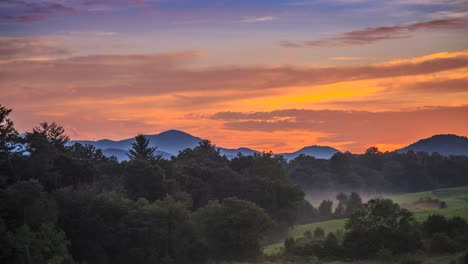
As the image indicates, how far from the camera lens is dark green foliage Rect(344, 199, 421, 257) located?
5188cm

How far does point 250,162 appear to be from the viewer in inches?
3686

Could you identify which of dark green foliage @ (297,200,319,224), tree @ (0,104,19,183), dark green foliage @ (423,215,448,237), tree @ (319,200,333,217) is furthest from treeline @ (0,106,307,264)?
tree @ (319,200,333,217)

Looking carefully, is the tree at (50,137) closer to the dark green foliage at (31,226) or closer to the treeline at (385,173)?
the dark green foliage at (31,226)

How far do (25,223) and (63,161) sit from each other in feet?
48.0

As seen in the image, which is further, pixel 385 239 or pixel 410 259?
pixel 385 239

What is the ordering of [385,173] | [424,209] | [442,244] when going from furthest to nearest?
[385,173], [424,209], [442,244]

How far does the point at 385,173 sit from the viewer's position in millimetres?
142250

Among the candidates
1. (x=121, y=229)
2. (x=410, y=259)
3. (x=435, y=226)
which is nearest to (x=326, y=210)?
(x=435, y=226)

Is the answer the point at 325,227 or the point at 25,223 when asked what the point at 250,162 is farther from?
the point at 25,223

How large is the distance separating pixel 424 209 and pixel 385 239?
38563 millimetres

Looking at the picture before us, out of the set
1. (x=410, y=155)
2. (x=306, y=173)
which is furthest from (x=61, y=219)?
(x=410, y=155)

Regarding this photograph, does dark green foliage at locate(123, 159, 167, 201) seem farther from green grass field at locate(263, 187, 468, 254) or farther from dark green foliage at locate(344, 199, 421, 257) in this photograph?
dark green foliage at locate(344, 199, 421, 257)

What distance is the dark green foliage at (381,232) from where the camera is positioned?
170 ft

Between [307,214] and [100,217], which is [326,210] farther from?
[100,217]
